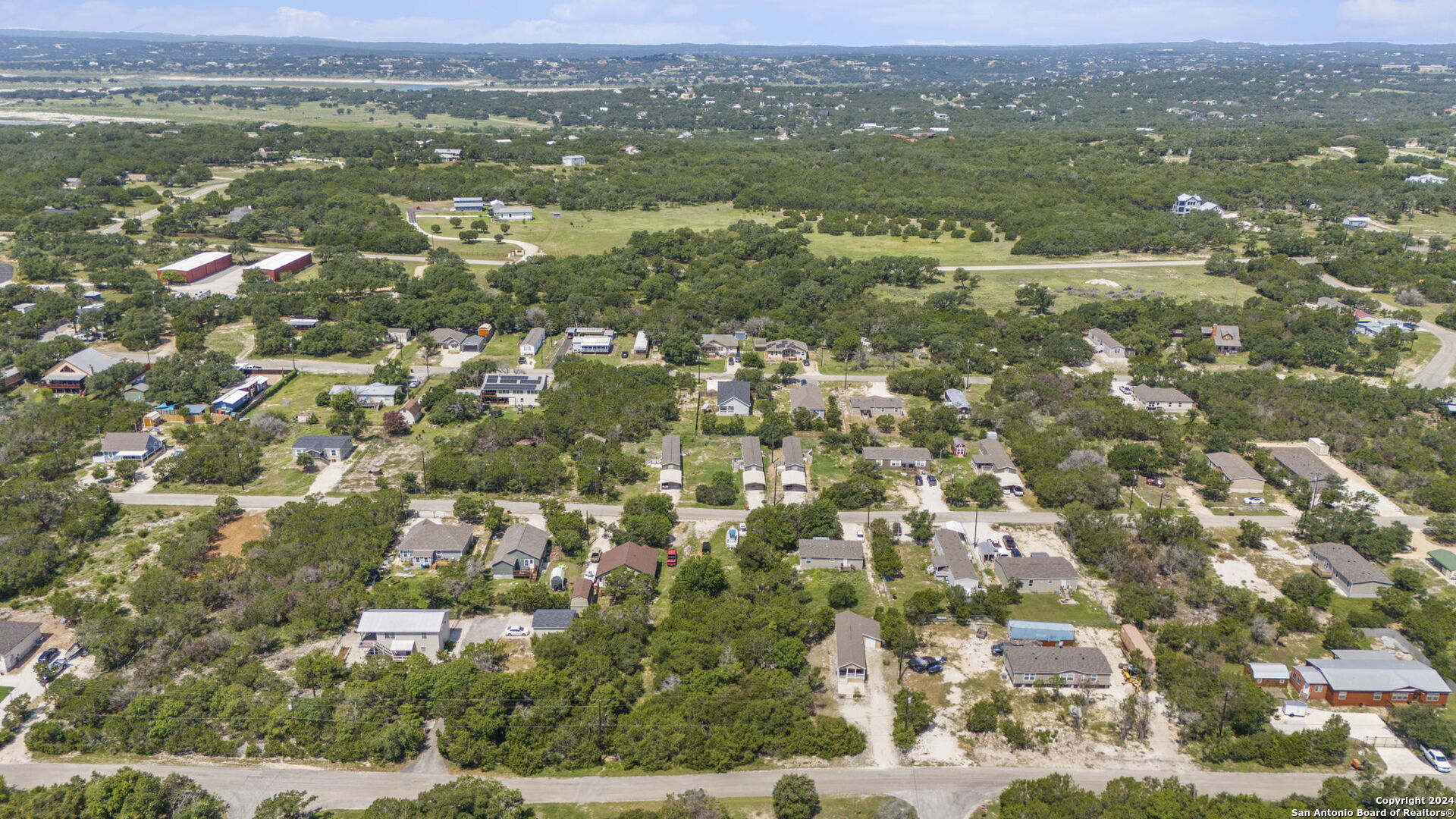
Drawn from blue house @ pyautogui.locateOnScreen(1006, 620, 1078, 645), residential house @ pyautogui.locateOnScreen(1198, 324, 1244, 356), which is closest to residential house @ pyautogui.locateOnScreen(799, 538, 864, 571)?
blue house @ pyautogui.locateOnScreen(1006, 620, 1078, 645)

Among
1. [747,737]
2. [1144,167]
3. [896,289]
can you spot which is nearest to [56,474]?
[747,737]

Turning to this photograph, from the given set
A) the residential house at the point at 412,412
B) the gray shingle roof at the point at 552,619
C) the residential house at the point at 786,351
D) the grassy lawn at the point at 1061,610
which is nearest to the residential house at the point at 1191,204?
the residential house at the point at 786,351

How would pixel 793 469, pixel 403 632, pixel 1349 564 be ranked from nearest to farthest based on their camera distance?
1. pixel 403 632
2. pixel 1349 564
3. pixel 793 469

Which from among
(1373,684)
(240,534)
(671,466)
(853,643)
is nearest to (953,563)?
(853,643)

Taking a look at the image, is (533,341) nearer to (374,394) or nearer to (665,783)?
(374,394)

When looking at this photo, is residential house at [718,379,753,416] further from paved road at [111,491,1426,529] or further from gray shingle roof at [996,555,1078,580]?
gray shingle roof at [996,555,1078,580]

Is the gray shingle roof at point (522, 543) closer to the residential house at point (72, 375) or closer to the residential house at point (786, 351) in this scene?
the residential house at point (786, 351)
